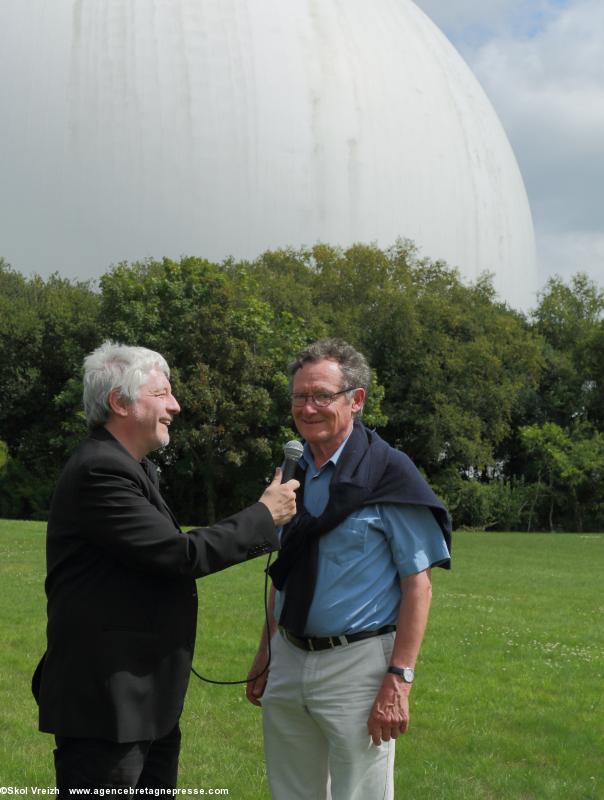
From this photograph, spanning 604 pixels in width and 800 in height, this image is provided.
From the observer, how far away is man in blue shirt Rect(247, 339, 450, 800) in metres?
3.13

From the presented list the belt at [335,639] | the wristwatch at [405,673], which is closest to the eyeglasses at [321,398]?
the belt at [335,639]

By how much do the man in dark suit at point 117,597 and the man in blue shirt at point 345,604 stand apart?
240 millimetres

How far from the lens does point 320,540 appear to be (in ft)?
10.7

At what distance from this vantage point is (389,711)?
10.1 feet

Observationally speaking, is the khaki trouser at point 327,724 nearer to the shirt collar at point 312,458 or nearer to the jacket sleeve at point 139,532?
the jacket sleeve at point 139,532

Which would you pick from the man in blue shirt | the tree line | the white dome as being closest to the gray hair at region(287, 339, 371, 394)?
the man in blue shirt

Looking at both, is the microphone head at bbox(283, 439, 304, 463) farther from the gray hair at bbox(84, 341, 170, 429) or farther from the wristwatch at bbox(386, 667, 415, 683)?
the wristwatch at bbox(386, 667, 415, 683)

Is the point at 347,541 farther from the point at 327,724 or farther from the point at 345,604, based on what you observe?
the point at 327,724

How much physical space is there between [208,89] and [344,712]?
1694 inches

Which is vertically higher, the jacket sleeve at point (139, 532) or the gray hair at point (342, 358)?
the gray hair at point (342, 358)

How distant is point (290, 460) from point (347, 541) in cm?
34

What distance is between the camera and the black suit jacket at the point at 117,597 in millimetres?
2885

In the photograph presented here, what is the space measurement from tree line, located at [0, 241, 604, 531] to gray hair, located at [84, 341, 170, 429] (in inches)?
866

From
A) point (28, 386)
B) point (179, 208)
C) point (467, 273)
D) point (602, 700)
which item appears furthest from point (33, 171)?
point (602, 700)
